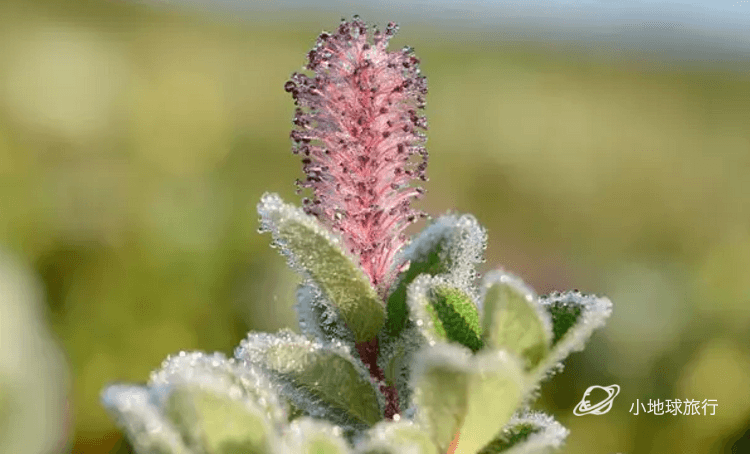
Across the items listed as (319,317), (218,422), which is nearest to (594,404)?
(319,317)

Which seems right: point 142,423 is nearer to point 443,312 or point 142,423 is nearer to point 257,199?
point 443,312

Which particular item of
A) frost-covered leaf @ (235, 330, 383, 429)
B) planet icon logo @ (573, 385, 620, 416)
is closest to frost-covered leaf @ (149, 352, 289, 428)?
frost-covered leaf @ (235, 330, 383, 429)

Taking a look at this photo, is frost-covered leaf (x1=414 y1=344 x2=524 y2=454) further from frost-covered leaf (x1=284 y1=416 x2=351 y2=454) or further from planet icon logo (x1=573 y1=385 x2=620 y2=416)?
planet icon logo (x1=573 y1=385 x2=620 y2=416)

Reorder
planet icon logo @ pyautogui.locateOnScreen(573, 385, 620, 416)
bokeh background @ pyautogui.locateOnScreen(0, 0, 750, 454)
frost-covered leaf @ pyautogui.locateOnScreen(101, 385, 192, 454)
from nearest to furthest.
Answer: frost-covered leaf @ pyautogui.locateOnScreen(101, 385, 192, 454), planet icon logo @ pyautogui.locateOnScreen(573, 385, 620, 416), bokeh background @ pyautogui.locateOnScreen(0, 0, 750, 454)


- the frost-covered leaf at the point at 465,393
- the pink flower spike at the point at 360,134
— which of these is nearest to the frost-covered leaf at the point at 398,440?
the frost-covered leaf at the point at 465,393

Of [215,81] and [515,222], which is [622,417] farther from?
[215,81]

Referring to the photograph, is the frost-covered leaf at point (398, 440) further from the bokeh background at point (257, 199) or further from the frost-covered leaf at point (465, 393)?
the bokeh background at point (257, 199)

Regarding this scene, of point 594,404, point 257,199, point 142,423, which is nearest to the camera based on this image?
point 142,423
